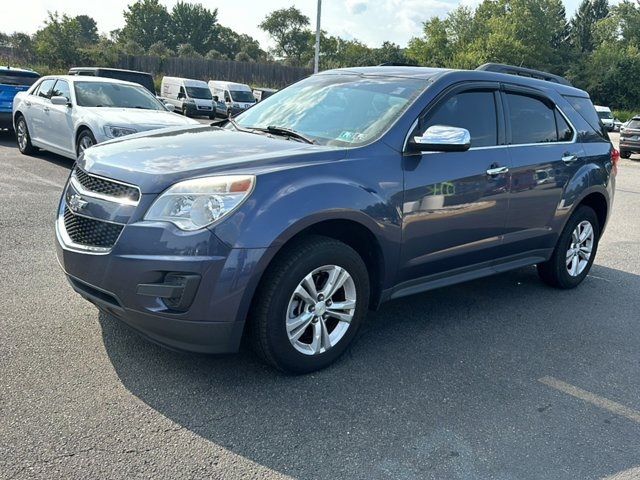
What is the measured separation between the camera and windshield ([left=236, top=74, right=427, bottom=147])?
155 inches

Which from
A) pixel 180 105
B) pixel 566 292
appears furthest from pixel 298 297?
pixel 180 105

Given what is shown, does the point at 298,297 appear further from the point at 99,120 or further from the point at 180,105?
the point at 180,105

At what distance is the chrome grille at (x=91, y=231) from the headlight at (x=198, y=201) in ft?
0.76

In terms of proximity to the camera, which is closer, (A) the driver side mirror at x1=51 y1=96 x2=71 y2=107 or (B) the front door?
(B) the front door

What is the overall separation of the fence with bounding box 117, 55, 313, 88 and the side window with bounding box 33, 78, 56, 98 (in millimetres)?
31716

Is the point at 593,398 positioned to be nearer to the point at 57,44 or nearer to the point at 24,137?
the point at 24,137

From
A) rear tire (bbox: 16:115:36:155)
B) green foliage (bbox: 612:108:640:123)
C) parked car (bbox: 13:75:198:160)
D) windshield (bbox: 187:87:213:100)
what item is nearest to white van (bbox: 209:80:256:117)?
windshield (bbox: 187:87:213:100)

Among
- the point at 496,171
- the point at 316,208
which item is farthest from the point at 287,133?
the point at 496,171

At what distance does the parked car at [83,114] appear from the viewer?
355 inches

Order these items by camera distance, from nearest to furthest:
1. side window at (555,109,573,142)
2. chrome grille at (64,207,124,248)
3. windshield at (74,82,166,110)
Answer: chrome grille at (64,207,124,248)
side window at (555,109,573,142)
windshield at (74,82,166,110)

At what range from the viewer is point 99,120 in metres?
9.02

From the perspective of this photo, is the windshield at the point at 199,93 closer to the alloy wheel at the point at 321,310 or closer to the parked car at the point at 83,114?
the parked car at the point at 83,114

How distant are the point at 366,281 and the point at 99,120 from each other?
677 centimetres

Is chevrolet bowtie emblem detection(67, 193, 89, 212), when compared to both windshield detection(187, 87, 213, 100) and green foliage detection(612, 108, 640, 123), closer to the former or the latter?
windshield detection(187, 87, 213, 100)
